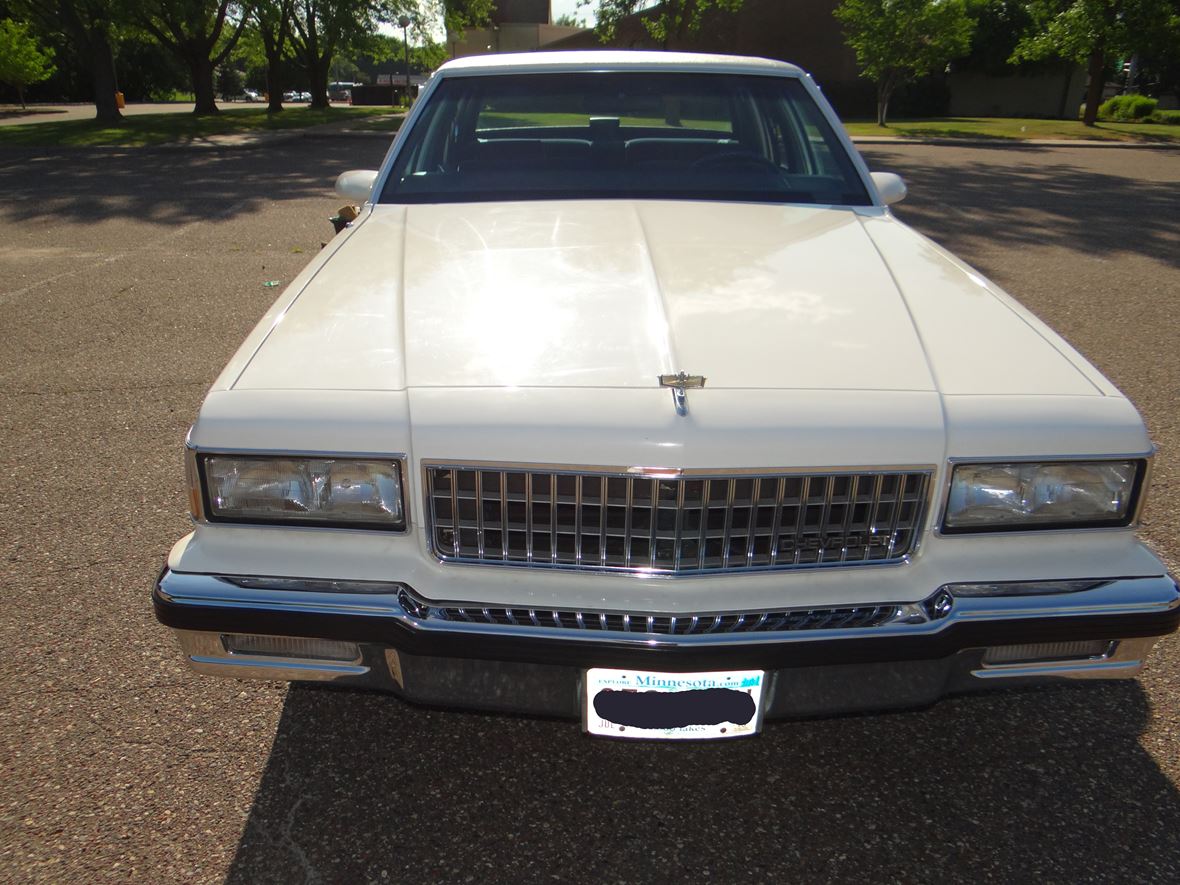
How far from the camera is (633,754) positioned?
2426mm

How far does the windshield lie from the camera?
3.31 meters

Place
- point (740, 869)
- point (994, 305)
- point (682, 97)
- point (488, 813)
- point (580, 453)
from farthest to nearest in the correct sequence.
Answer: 1. point (682, 97)
2. point (994, 305)
3. point (488, 813)
4. point (740, 869)
5. point (580, 453)

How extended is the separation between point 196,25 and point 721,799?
24.2 metres

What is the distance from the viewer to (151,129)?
20.8 meters

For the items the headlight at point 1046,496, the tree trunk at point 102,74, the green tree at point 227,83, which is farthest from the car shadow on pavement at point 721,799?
the green tree at point 227,83

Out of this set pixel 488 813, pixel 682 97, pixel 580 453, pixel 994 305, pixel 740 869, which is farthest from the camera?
pixel 682 97

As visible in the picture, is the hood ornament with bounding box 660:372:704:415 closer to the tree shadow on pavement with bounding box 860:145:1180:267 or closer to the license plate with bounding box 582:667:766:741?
the license plate with bounding box 582:667:766:741

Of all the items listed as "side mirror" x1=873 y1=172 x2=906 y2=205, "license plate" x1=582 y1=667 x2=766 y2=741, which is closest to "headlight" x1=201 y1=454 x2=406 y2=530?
"license plate" x1=582 y1=667 x2=766 y2=741

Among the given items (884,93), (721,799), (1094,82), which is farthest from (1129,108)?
(721,799)

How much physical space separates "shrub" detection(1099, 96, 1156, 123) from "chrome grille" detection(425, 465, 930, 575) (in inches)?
1353

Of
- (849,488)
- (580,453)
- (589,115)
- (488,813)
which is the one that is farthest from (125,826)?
(589,115)

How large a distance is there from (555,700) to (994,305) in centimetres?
152

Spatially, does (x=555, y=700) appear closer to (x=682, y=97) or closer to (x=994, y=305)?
(x=994, y=305)

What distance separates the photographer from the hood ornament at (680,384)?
1.86 metres
